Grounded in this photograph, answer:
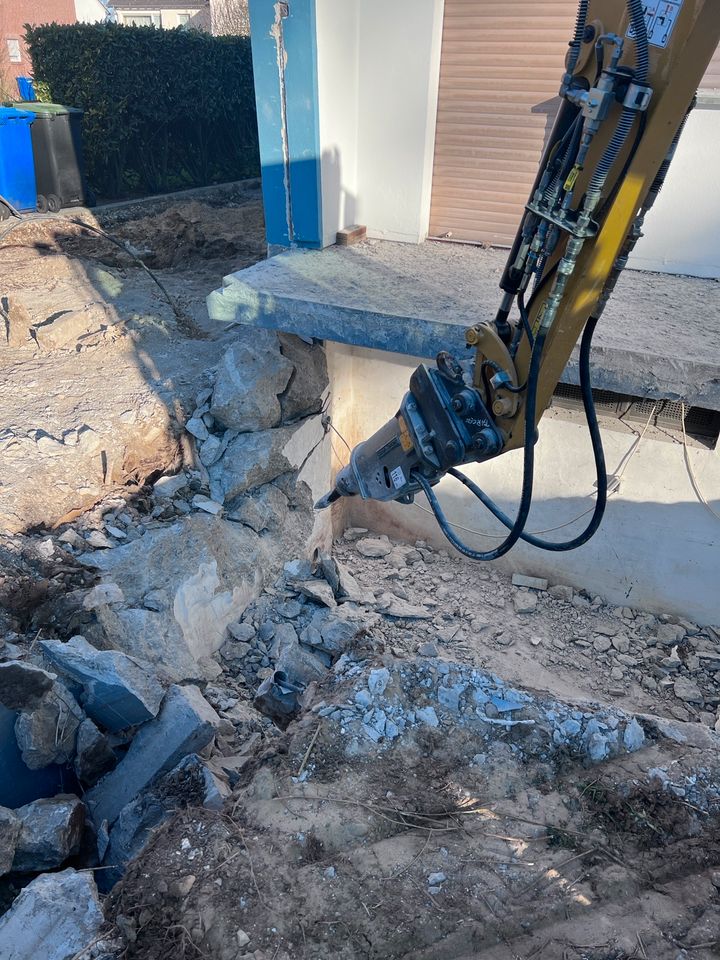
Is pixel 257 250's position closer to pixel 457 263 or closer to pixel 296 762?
pixel 457 263

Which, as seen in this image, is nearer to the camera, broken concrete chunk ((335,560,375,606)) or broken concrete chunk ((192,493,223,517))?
broken concrete chunk ((192,493,223,517))

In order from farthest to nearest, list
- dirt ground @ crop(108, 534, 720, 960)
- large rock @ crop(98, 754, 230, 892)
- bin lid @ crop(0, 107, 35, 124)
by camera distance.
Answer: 1. bin lid @ crop(0, 107, 35, 124)
2. large rock @ crop(98, 754, 230, 892)
3. dirt ground @ crop(108, 534, 720, 960)

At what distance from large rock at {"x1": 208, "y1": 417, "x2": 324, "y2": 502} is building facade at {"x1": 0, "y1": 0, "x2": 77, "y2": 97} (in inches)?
536

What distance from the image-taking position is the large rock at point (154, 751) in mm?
3336

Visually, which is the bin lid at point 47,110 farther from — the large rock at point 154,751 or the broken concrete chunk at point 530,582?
the large rock at point 154,751

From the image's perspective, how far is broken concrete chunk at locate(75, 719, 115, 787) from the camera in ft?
11.1

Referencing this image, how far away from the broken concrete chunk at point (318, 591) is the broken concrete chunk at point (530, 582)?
1.83 m

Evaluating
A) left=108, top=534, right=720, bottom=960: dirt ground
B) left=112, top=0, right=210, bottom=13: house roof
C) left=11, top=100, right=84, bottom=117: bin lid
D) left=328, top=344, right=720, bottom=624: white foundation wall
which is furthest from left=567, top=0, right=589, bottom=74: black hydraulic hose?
left=112, top=0, right=210, bottom=13: house roof

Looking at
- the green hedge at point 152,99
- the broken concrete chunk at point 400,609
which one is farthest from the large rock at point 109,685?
the green hedge at point 152,99

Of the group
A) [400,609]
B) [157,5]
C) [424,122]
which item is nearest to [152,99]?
[424,122]

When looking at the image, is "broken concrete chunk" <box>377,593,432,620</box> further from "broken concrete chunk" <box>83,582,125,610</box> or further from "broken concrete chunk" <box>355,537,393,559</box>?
"broken concrete chunk" <box>83,582,125,610</box>

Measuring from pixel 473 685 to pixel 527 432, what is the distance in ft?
5.03

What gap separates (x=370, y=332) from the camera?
4.96m

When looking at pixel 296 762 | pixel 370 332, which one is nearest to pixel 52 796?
pixel 296 762
